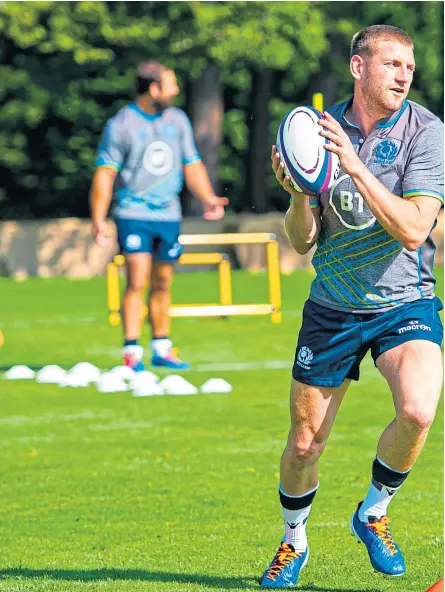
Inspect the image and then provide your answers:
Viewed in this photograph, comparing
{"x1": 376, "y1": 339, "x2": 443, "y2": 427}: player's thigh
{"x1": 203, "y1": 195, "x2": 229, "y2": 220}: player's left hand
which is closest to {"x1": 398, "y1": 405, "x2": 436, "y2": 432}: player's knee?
{"x1": 376, "y1": 339, "x2": 443, "y2": 427}: player's thigh

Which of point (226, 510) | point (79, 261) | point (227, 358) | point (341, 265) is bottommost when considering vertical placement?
point (79, 261)

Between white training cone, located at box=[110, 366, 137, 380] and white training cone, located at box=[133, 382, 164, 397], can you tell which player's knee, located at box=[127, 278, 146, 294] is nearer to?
white training cone, located at box=[110, 366, 137, 380]

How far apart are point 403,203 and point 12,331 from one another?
40.2 ft

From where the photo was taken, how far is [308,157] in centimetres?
552

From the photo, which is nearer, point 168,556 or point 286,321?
point 168,556

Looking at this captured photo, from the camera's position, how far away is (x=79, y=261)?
2950 centimetres

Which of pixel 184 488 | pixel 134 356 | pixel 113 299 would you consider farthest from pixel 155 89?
Result: pixel 113 299

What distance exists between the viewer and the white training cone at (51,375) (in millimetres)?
12312

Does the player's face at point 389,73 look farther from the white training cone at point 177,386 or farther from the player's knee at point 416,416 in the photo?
the white training cone at point 177,386

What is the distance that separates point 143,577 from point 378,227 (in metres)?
1.76

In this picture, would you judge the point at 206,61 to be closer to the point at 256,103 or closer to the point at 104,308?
the point at 256,103

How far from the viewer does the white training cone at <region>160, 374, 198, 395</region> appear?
37.4 ft

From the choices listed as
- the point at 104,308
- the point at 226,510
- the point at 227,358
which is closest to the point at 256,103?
the point at 104,308

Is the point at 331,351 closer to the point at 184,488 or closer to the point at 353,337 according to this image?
the point at 353,337
